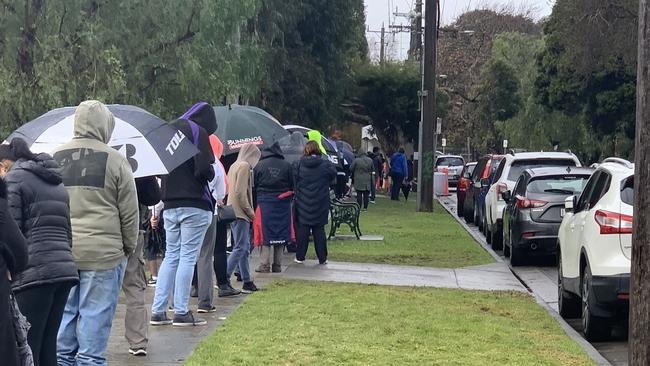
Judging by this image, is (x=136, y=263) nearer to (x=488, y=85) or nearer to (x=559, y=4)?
(x=559, y=4)

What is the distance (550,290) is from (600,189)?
12.9 ft

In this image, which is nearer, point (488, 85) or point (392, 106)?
point (392, 106)

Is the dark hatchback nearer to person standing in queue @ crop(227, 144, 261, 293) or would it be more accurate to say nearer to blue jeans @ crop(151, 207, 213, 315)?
person standing in queue @ crop(227, 144, 261, 293)

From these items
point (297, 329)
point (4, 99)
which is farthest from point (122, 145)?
point (4, 99)

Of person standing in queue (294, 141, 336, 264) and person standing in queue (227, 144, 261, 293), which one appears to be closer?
person standing in queue (227, 144, 261, 293)

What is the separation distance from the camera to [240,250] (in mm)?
12273

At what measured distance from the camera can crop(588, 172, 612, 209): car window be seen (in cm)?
1067

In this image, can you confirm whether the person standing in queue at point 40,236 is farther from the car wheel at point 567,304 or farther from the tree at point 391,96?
the tree at point 391,96

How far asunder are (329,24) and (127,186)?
30545mm

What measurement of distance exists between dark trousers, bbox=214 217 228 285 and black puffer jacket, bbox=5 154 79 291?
4966 millimetres

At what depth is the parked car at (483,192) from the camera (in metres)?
23.6

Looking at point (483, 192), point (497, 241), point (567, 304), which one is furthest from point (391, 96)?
point (567, 304)

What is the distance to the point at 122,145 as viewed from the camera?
8422 millimetres

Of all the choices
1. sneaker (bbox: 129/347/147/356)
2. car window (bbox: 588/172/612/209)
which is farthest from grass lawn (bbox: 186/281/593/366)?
car window (bbox: 588/172/612/209)
